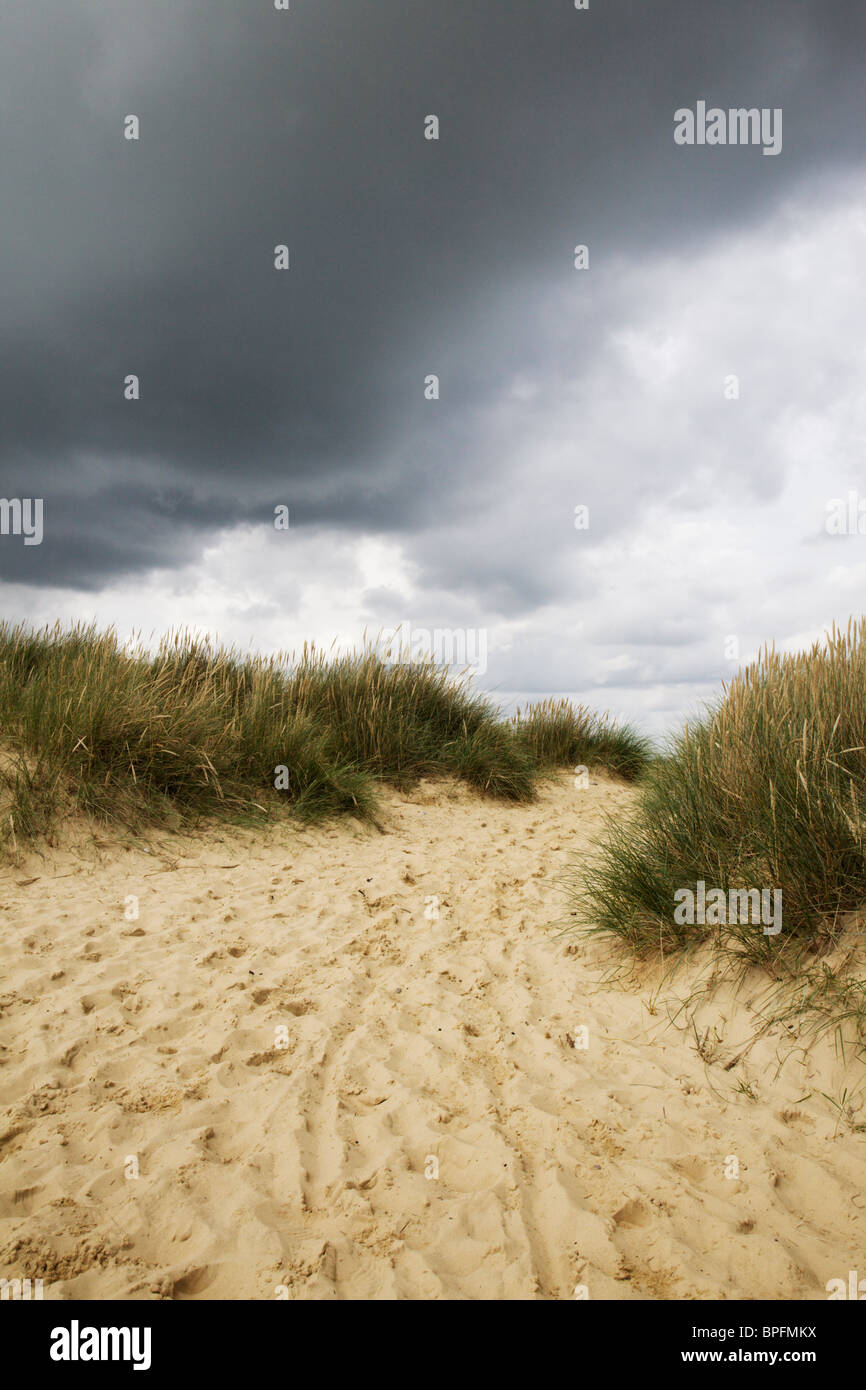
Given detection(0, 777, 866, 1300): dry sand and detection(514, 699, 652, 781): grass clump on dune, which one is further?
detection(514, 699, 652, 781): grass clump on dune

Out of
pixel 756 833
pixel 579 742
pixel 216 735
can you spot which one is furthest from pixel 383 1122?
pixel 579 742

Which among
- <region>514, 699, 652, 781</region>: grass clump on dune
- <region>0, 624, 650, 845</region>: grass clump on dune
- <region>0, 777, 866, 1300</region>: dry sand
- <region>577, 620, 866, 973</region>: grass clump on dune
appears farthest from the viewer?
<region>514, 699, 652, 781</region>: grass clump on dune

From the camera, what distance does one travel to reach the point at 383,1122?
110 inches

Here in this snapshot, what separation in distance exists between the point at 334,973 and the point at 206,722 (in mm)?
3792

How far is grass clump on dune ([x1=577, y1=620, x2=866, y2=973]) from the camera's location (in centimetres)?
334

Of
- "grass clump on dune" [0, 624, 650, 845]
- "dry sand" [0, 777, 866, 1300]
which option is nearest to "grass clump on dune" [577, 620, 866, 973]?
"dry sand" [0, 777, 866, 1300]

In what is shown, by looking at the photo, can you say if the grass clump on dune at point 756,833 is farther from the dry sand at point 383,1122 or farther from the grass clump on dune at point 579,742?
the grass clump on dune at point 579,742

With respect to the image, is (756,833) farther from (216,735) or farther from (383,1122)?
(216,735)

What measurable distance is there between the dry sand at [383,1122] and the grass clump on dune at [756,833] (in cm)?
33

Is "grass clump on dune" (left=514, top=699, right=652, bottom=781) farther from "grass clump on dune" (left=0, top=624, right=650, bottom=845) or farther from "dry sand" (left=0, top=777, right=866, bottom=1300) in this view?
"dry sand" (left=0, top=777, right=866, bottom=1300)

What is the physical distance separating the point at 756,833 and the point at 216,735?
521 cm

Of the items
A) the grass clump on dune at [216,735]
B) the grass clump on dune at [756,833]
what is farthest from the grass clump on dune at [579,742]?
the grass clump on dune at [756,833]

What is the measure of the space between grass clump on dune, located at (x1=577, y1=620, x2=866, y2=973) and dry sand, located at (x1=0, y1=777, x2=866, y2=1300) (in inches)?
13.2
